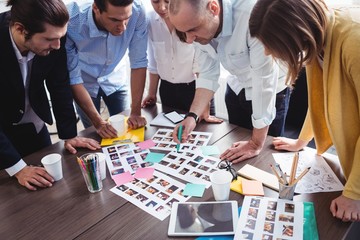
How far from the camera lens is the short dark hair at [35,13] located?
1.17 metres

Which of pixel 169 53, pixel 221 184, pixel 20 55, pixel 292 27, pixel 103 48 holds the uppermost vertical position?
pixel 292 27

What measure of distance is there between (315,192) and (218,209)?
0.35 meters

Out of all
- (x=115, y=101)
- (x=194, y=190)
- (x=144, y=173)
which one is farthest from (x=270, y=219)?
(x=115, y=101)

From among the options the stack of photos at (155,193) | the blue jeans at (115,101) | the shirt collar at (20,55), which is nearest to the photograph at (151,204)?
the stack of photos at (155,193)

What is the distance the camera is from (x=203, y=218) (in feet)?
3.26

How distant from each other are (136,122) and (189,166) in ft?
1.59

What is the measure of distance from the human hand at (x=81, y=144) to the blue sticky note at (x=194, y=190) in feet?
1.77

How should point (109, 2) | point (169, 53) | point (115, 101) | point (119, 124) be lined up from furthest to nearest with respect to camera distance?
1. point (115, 101)
2. point (169, 53)
3. point (119, 124)
4. point (109, 2)

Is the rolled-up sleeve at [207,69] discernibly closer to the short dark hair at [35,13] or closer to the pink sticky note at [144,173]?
the pink sticky note at [144,173]

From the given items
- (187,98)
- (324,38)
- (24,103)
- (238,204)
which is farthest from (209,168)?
(24,103)

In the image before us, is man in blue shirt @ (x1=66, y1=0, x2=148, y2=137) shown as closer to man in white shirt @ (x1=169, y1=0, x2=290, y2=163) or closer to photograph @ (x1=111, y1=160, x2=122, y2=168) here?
photograph @ (x1=111, y1=160, x2=122, y2=168)

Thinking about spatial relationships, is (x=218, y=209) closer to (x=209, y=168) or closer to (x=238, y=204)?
(x=238, y=204)

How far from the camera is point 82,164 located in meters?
1.13

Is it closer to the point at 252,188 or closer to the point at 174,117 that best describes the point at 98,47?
the point at 174,117
